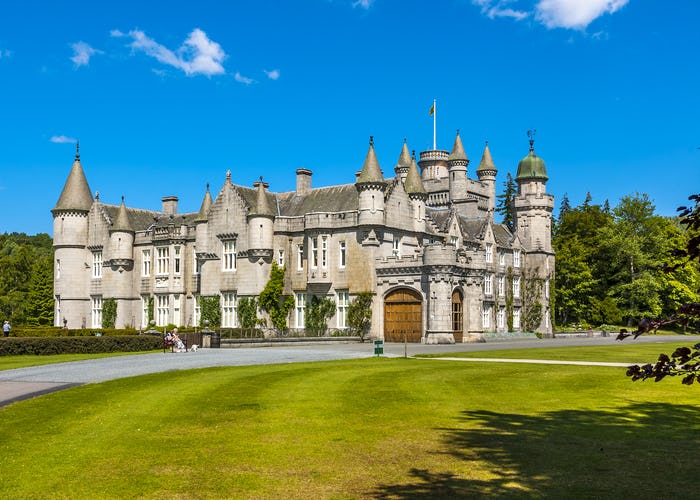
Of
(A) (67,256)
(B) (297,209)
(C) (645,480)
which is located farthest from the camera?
(A) (67,256)

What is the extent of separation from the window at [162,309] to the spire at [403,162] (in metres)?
28.7

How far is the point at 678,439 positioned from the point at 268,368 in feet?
50.9

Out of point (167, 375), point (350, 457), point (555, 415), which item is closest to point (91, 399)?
point (167, 375)

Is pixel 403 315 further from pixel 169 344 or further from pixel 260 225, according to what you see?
pixel 169 344

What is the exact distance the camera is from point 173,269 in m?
60.9

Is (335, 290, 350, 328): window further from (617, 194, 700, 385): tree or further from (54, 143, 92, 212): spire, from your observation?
(617, 194, 700, 385): tree

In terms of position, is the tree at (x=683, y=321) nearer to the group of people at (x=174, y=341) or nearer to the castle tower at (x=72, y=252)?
the group of people at (x=174, y=341)

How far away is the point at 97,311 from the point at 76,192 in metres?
10.6

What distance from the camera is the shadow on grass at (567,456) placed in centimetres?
885

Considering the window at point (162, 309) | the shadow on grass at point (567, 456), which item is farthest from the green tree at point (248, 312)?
the shadow on grass at point (567, 456)

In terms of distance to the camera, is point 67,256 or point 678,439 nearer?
point 678,439

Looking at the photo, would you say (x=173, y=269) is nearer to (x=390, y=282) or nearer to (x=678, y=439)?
(x=390, y=282)

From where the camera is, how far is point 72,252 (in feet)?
213

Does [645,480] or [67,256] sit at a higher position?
[67,256]
